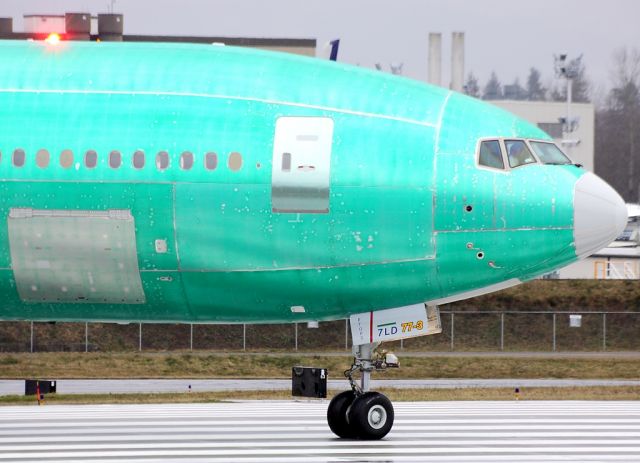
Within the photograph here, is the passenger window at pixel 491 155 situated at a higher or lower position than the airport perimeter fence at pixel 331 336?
higher

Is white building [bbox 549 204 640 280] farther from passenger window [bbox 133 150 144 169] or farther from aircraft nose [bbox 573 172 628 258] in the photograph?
passenger window [bbox 133 150 144 169]

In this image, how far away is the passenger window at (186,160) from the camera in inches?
890

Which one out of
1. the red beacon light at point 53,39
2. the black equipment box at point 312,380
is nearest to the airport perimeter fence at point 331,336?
the black equipment box at point 312,380

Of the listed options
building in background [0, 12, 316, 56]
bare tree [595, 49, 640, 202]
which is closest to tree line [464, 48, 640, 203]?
bare tree [595, 49, 640, 202]

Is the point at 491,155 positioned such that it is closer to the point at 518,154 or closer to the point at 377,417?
the point at 518,154

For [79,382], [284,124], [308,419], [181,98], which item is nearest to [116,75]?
[181,98]

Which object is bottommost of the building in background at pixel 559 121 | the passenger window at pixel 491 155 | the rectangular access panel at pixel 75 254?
the rectangular access panel at pixel 75 254

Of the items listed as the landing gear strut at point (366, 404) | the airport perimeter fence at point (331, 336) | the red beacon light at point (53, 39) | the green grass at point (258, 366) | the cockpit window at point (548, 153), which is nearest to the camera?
the cockpit window at point (548, 153)

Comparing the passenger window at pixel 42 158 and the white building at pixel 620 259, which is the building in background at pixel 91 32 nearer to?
the passenger window at pixel 42 158

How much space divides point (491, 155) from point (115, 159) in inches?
240

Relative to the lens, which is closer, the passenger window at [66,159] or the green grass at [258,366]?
the passenger window at [66,159]

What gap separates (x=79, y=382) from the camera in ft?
153

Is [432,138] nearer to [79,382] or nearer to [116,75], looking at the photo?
[116,75]

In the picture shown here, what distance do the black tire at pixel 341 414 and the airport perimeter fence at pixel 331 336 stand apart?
117 feet
